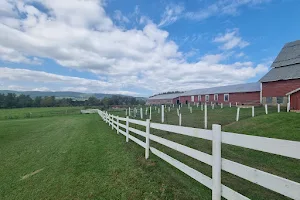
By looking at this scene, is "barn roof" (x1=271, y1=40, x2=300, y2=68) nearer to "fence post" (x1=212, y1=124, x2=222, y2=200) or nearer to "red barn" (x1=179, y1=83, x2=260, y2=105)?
"red barn" (x1=179, y1=83, x2=260, y2=105)

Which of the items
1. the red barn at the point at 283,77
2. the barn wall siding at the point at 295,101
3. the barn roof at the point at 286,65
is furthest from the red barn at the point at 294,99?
the barn roof at the point at 286,65

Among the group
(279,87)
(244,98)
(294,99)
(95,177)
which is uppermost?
(279,87)

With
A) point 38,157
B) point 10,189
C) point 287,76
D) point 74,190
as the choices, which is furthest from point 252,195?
point 287,76

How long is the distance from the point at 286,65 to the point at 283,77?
8.28 feet

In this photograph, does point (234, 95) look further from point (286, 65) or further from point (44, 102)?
point (44, 102)

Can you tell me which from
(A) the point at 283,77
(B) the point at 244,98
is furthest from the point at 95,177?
(B) the point at 244,98

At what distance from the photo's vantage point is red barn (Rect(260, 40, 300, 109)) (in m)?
23.0

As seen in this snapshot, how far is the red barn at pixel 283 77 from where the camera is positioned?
23016mm

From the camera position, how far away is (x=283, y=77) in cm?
2366

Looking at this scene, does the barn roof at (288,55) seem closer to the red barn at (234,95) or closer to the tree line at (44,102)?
the red barn at (234,95)

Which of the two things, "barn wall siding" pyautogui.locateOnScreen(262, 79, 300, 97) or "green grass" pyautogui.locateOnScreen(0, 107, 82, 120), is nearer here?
"barn wall siding" pyautogui.locateOnScreen(262, 79, 300, 97)

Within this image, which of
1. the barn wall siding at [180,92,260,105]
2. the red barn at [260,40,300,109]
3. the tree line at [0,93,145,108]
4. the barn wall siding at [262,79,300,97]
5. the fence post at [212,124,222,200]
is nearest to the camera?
the fence post at [212,124,222,200]

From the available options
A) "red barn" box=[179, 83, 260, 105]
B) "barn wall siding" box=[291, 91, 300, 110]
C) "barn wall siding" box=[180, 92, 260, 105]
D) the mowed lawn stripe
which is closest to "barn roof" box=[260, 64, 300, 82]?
"barn wall siding" box=[291, 91, 300, 110]

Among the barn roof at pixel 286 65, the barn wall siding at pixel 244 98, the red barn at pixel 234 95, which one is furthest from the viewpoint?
the red barn at pixel 234 95
